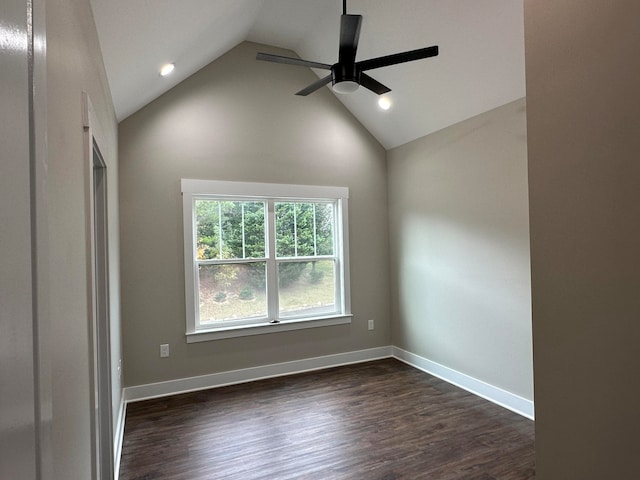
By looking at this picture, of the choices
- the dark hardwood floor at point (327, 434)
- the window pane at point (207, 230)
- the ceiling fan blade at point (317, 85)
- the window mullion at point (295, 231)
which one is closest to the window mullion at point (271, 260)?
the window mullion at point (295, 231)

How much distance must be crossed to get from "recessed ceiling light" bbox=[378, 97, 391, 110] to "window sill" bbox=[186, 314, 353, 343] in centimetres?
248

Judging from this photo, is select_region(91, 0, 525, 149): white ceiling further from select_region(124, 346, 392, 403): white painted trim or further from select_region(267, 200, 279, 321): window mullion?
select_region(124, 346, 392, 403): white painted trim

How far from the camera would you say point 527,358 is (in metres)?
3.14

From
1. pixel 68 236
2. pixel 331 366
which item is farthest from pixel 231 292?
pixel 68 236

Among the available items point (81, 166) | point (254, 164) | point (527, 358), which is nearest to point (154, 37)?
point (81, 166)

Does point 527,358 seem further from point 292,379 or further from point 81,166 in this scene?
point 81,166

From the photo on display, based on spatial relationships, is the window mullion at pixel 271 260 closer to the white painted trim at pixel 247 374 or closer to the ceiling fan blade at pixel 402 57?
the white painted trim at pixel 247 374

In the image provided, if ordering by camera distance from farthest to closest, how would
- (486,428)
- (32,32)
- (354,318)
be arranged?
(354,318)
(486,428)
(32,32)

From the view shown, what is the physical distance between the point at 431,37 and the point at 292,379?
11.7 ft

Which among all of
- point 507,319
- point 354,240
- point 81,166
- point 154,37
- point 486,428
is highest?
point 154,37

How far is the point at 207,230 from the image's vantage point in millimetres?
3998

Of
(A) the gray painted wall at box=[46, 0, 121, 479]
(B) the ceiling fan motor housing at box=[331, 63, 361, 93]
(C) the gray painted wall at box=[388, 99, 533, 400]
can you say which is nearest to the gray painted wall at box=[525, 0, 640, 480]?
(A) the gray painted wall at box=[46, 0, 121, 479]

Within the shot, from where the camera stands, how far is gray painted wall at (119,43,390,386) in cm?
365

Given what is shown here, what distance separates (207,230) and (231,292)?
2.38 feet
